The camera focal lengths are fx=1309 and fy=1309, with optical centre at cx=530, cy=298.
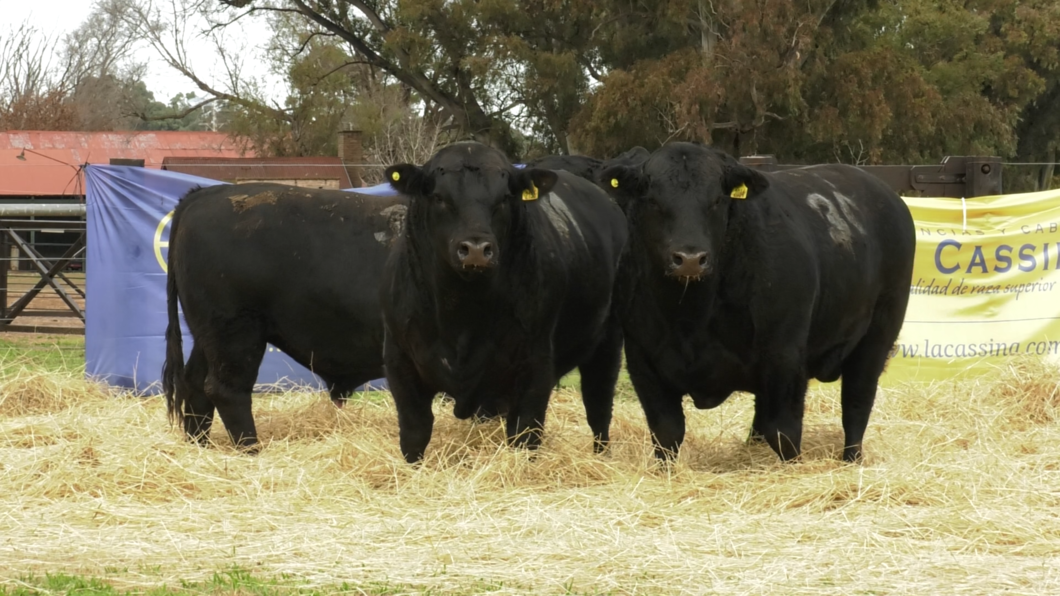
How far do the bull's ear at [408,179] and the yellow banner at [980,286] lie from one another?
4549 mm

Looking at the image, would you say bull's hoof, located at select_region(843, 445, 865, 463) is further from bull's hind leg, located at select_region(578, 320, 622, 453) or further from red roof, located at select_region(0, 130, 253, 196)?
red roof, located at select_region(0, 130, 253, 196)

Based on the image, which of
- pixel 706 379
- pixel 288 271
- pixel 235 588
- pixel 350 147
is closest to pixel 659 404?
pixel 706 379

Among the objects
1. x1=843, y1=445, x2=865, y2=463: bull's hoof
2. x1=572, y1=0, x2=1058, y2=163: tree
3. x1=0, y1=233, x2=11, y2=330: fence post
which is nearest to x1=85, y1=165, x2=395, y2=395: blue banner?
x1=0, y1=233, x2=11, y2=330: fence post

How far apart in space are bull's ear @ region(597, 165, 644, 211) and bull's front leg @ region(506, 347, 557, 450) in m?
0.79

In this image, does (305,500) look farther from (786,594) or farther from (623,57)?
(623,57)

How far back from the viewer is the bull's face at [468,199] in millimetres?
5355

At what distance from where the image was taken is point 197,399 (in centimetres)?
713

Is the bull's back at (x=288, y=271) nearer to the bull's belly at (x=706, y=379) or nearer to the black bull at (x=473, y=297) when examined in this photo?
the black bull at (x=473, y=297)

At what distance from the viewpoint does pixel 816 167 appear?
6.88 metres

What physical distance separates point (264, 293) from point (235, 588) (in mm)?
3301

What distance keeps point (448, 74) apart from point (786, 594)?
23.0m

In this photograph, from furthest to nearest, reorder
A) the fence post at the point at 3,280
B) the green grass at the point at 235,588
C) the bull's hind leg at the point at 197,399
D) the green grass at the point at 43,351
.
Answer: the fence post at the point at 3,280 → the green grass at the point at 43,351 → the bull's hind leg at the point at 197,399 → the green grass at the point at 235,588

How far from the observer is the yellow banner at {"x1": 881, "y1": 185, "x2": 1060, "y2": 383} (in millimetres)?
9141

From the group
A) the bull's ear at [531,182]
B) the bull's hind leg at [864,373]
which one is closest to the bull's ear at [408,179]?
the bull's ear at [531,182]
